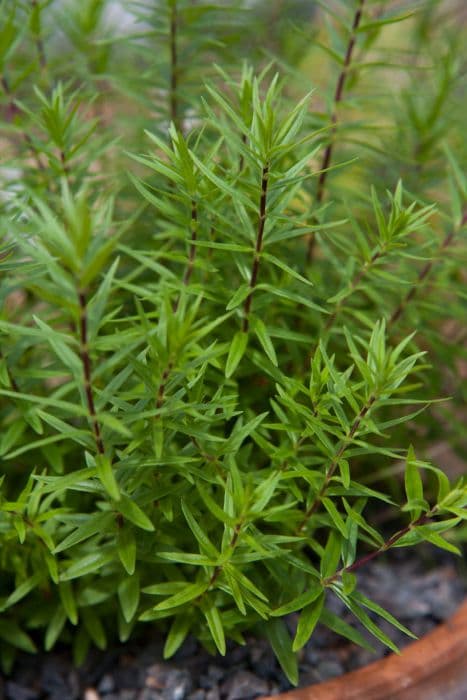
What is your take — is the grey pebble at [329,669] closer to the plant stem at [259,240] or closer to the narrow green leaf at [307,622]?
the narrow green leaf at [307,622]

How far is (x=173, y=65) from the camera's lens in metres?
0.90

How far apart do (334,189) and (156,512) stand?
466mm

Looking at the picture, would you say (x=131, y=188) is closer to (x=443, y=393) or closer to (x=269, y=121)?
(x=269, y=121)

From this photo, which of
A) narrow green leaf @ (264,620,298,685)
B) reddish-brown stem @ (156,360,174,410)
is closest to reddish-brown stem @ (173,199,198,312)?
reddish-brown stem @ (156,360,174,410)

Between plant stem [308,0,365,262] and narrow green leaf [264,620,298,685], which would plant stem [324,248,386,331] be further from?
narrow green leaf [264,620,298,685]

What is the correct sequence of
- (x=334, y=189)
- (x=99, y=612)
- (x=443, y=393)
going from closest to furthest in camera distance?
(x=99, y=612) < (x=334, y=189) < (x=443, y=393)

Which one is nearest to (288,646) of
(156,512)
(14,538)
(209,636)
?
(209,636)

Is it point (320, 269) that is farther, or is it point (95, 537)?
point (320, 269)

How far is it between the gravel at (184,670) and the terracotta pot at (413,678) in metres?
0.07

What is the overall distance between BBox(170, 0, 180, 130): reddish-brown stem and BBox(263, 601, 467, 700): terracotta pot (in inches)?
25.3

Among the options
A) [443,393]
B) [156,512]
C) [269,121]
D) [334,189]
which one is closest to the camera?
[269,121]

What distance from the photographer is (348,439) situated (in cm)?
61

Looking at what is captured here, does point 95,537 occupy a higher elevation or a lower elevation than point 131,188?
lower

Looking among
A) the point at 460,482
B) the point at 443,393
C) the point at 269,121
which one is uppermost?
the point at 269,121
